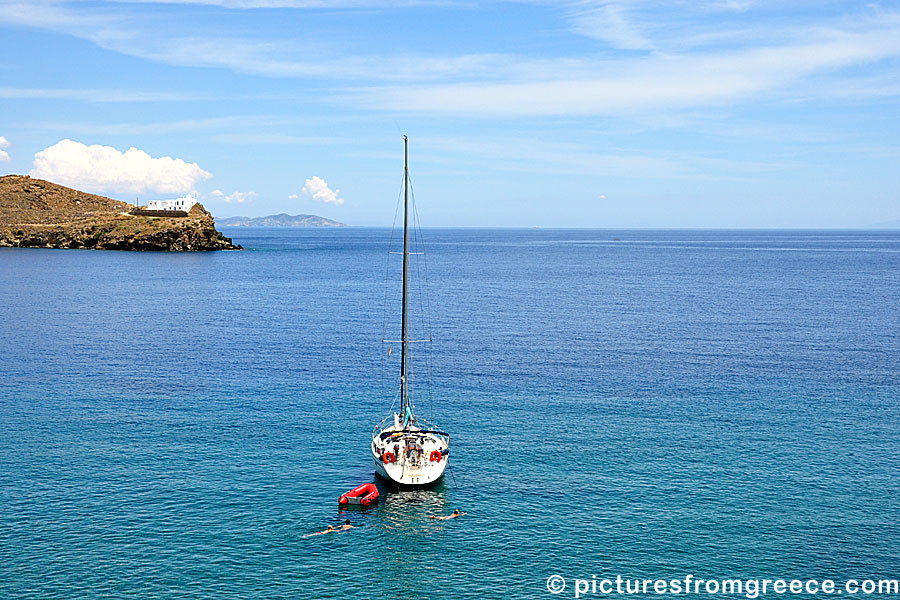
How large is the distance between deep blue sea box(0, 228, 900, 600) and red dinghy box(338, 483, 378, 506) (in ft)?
3.89

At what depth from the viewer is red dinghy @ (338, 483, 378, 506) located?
51594 millimetres

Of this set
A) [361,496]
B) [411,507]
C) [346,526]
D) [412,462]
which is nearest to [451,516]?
[411,507]

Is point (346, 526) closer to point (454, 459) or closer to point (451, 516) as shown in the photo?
point (451, 516)

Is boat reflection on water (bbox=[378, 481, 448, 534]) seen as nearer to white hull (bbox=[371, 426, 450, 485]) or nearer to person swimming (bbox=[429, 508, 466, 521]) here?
person swimming (bbox=[429, 508, 466, 521])

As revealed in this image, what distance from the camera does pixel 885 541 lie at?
4675cm

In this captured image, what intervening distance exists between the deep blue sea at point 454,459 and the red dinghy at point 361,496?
1186 mm

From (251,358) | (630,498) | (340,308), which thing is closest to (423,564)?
(630,498)

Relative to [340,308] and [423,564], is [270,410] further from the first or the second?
[340,308]

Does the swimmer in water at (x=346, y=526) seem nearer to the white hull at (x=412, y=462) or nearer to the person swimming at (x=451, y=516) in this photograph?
the person swimming at (x=451, y=516)

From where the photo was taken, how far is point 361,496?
5200cm

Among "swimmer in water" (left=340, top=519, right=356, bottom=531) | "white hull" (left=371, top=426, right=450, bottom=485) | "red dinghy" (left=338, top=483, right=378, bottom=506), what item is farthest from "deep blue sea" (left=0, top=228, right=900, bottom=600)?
"white hull" (left=371, top=426, right=450, bottom=485)

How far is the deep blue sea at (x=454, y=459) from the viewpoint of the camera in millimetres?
44188

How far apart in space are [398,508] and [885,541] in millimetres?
30026

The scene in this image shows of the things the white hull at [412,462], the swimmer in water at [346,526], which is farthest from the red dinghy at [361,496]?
the swimmer in water at [346,526]
